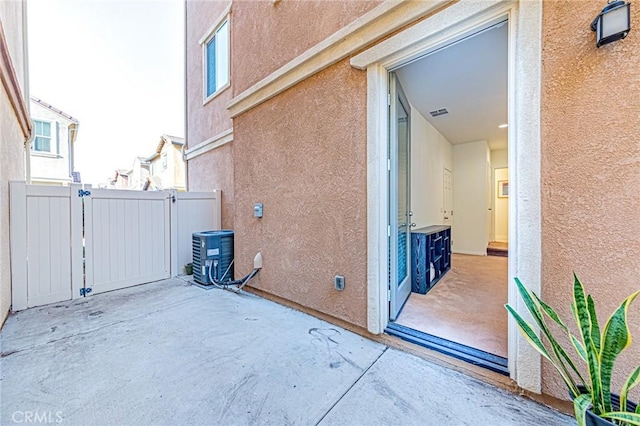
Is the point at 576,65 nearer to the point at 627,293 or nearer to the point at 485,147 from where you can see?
the point at 627,293

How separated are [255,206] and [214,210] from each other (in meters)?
2.31

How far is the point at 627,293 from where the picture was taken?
1385 millimetres

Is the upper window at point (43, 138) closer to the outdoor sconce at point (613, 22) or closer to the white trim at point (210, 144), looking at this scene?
the white trim at point (210, 144)

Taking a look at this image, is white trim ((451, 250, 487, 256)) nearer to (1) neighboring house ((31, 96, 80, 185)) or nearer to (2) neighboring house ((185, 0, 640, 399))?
(2) neighboring house ((185, 0, 640, 399))

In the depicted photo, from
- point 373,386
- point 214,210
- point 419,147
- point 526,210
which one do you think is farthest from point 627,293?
point 214,210

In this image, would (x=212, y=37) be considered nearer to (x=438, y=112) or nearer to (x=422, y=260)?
(x=438, y=112)

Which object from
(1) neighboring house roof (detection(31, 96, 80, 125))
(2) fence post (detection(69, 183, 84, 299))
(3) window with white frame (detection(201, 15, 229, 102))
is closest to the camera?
(2) fence post (detection(69, 183, 84, 299))

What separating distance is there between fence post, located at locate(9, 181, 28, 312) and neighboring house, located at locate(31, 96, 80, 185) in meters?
7.91

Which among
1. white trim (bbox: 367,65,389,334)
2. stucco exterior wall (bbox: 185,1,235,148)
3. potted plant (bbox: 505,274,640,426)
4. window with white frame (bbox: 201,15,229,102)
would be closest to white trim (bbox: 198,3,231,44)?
window with white frame (bbox: 201,15,229,102)

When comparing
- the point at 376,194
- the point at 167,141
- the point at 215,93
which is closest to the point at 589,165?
the point at 376,194

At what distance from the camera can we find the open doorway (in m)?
2.55

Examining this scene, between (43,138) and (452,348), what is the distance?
46.4ft

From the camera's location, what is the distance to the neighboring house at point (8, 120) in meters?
2.80

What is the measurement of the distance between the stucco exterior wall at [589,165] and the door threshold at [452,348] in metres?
0.33
